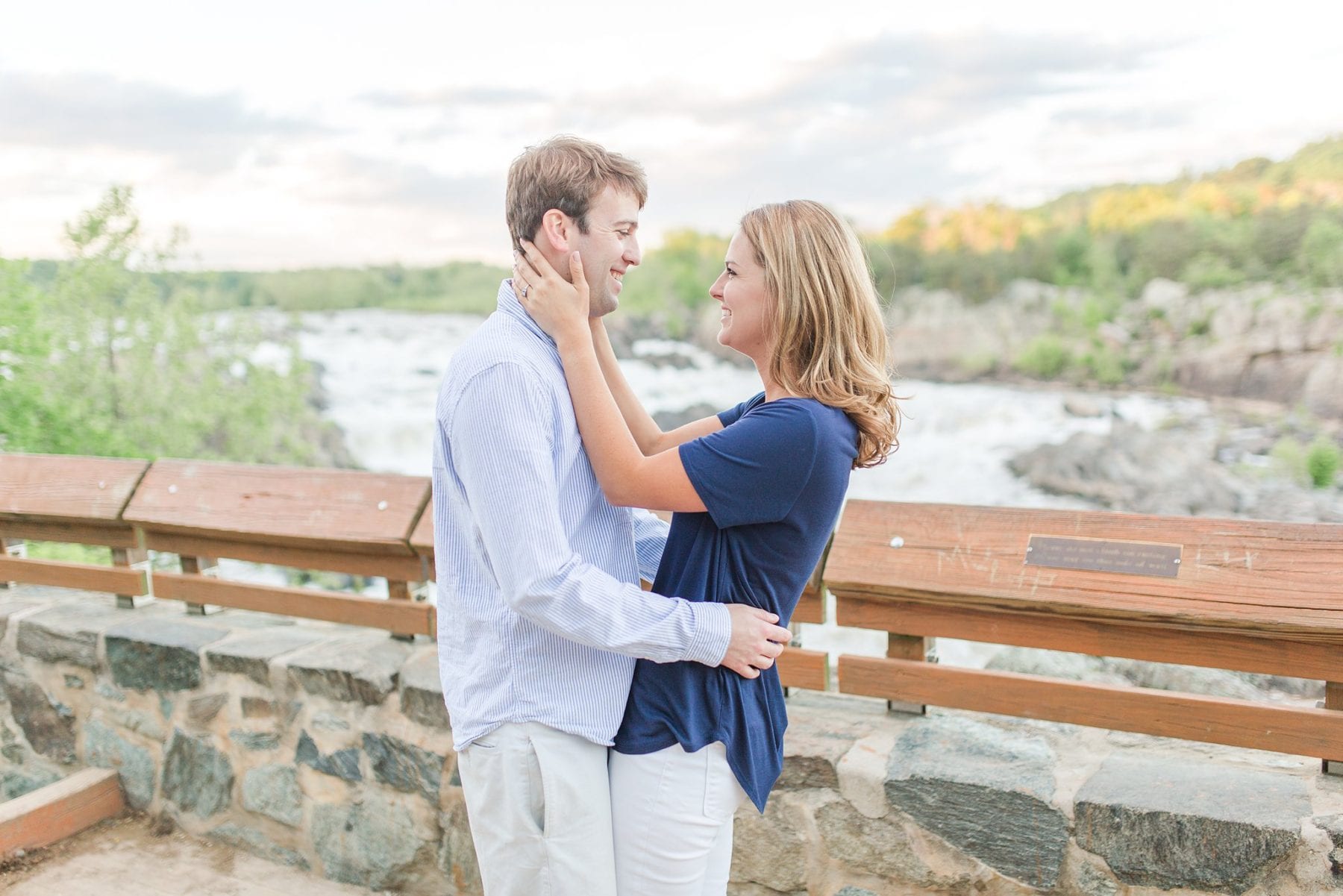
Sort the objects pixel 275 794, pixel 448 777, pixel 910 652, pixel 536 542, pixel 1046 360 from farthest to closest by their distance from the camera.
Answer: pixel 1046 360
pixel 275 794
pixel 448 777
pixel 910 652
pixel 536 542

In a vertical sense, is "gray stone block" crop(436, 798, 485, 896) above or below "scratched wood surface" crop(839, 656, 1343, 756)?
below

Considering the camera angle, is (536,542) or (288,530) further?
(288,530)

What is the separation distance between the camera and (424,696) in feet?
8.34

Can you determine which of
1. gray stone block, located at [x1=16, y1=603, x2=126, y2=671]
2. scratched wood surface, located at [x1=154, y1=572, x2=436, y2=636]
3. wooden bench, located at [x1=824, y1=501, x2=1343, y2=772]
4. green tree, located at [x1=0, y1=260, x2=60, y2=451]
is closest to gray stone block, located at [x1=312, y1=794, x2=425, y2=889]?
scratched wood surface, located at [x1=154, y1=572, x2=436, y2=636]

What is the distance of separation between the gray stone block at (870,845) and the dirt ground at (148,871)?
4.23 ft

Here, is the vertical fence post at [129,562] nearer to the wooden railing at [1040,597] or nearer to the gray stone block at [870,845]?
the wooden railing at [1040,597]

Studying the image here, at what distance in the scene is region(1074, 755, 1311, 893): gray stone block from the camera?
1.74 metres

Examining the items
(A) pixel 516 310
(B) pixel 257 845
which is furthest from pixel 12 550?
(A) pixel 516 310

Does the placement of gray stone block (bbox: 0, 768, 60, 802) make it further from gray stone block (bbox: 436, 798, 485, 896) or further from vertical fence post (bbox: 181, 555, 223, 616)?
gray stone block (bbox: 436, 798, 485, 896)

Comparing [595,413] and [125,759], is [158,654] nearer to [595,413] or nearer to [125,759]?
[125,759]

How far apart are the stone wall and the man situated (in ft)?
2.67

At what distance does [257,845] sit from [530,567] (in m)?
2.09

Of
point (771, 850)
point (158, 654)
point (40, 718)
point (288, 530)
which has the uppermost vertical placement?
point (288, 530)

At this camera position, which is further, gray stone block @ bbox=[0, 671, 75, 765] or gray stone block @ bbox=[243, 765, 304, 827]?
gray stone block @ bbox=[0, 671, 75, 765]
